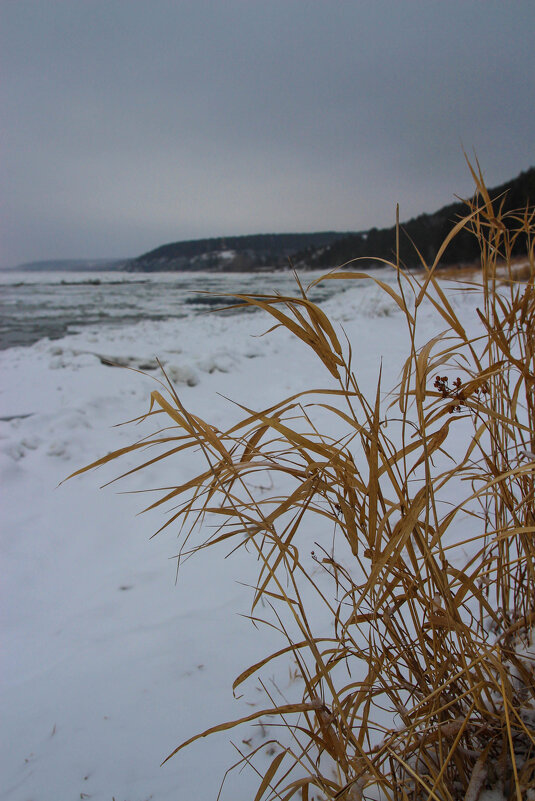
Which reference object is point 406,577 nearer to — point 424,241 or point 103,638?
point 103,638

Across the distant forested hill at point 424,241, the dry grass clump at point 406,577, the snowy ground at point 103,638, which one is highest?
the distant forested hill at point 424,241

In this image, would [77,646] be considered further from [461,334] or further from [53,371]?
[53,371]

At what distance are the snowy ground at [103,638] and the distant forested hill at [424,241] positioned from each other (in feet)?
5.15

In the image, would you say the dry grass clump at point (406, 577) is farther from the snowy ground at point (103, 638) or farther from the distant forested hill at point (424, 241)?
the distant forested hill at point (424, 241)

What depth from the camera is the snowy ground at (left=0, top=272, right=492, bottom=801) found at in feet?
2.80

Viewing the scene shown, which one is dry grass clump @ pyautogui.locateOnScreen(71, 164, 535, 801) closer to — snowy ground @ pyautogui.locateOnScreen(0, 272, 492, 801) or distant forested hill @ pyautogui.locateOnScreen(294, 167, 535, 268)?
snowy ground @ pyautogui.locateOnScreen(0, 272, 492, 801)

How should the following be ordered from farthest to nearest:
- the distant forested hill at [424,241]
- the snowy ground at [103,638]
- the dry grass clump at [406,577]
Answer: the distant forested hill at [424,241] → the snowy ground at [103,638] → the dry grass clump at [406,577]

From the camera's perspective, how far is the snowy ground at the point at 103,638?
2.80 ft

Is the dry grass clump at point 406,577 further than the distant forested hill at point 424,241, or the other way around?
the distant forested hill at point 424,241

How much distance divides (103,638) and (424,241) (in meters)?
17.6

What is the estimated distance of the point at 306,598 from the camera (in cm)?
126

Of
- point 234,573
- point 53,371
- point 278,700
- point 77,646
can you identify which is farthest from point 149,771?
point 53,371

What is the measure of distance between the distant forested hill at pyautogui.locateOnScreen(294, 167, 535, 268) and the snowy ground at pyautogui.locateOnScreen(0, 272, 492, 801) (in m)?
1.57

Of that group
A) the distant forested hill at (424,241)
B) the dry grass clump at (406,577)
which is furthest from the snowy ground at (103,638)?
the distant forested hill at (424,241)
